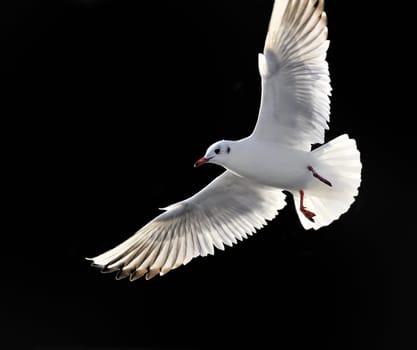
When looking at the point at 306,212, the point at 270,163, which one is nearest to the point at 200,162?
A: the point at 270,163

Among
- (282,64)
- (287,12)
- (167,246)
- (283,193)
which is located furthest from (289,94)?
(167,246)

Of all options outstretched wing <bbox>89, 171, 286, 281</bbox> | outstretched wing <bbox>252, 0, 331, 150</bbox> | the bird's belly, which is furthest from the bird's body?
outstretched wing <bbox>89, 171, 286, 281</bbox>

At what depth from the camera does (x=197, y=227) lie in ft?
13.1

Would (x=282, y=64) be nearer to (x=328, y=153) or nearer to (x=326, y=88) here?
(x=326, y=88)

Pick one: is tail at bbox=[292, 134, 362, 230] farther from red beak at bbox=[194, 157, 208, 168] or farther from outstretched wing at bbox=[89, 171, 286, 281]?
red beak at bbox=[194, 157, 208, 168]

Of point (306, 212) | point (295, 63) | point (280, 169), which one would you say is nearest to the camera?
point (295, 63)

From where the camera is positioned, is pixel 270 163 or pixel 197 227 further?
pixel 197 227

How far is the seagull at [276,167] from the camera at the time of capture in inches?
136

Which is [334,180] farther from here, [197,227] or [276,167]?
[197,227]

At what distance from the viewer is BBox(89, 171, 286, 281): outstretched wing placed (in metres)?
3.88

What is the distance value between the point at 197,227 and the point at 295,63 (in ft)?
3.34

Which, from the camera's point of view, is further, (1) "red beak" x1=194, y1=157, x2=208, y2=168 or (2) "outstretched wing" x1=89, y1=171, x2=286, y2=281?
(2) "outstretched wing" x1=89, y1=171, x2=286, y2=281

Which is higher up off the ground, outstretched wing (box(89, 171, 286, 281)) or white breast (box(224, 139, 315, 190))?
white breast (box(224, 139, 315, 190))

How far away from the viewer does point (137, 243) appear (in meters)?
3.92
